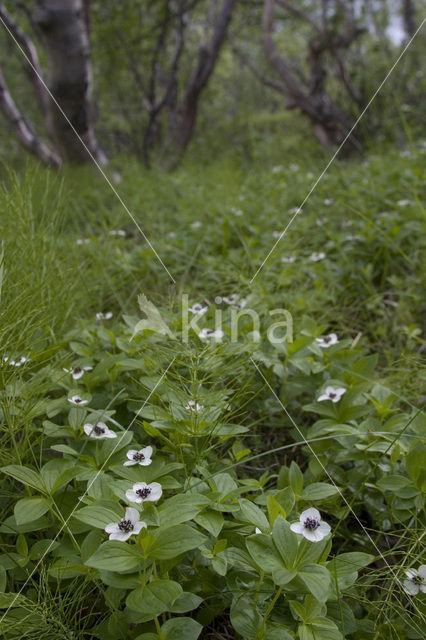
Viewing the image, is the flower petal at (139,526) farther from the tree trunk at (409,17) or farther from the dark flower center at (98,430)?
the tree trunk at (409,17)

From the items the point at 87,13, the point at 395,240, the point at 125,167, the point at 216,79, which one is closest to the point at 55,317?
the point at 395,240

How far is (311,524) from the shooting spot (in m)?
1.07

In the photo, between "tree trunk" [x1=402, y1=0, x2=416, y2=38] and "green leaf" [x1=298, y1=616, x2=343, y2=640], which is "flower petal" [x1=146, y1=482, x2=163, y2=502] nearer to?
"green leaf" [x1=298, y1=616, x2=343, y2=640]

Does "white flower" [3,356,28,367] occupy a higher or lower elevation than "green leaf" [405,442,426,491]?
higher

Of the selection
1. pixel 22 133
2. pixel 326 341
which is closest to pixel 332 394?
pixel 326 341

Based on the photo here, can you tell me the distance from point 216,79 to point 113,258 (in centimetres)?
1484

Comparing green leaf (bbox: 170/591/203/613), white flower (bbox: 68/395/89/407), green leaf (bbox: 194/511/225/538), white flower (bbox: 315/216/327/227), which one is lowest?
white flower (bbox: 315/216/327/227)

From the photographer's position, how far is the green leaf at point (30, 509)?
1.11 m

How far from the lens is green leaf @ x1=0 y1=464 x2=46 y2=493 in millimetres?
1151

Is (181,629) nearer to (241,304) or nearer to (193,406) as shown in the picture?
(193,406)

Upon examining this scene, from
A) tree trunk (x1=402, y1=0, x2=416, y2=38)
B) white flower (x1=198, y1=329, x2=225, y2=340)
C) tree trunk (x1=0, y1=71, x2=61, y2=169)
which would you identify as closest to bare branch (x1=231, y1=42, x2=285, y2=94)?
tree trunk (x1=402, y1=0, x2=416, y2=38)

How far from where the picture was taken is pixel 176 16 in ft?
26.3

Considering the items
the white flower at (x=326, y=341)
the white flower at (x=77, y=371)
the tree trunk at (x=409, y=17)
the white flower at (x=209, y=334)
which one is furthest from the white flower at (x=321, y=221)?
the tree trunk at (x=409, y=17)

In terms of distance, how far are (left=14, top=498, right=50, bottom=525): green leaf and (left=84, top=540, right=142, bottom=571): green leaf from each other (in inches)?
8.3
